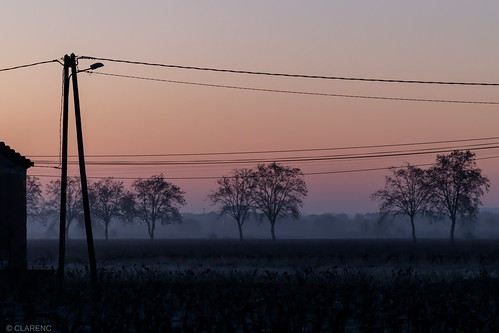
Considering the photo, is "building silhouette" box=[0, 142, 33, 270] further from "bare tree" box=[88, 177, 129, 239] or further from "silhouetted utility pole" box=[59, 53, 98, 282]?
"bare tree" box=[88, 177, 129, 239]

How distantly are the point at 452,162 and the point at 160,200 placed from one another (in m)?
50.3

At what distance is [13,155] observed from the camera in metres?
29.3

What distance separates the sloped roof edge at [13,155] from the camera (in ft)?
94.1

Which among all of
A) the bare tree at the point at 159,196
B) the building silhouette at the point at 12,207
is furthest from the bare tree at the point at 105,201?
the building silhouette at the point at 12,207

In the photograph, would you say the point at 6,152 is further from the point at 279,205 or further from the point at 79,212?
the point at 79,212

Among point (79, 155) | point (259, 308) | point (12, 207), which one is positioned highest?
point (79, 155)

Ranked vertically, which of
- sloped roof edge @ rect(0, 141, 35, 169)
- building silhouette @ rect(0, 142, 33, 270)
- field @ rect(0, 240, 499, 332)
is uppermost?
sloped roof edge @ rect(0, 141, 35, 169)

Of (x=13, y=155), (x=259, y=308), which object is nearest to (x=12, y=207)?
(x=13, y=155)

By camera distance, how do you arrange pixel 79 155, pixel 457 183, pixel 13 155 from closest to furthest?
pixel 79 155
pixel 13 155
pixel 457 183

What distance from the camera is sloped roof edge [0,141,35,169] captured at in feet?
94.1

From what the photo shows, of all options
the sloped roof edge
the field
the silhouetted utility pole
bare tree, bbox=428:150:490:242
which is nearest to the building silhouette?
the sloped roof edge

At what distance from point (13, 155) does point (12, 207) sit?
208 cm

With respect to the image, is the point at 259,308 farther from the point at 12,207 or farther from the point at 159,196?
the point at 159,196

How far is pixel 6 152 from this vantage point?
28859 millimetres
